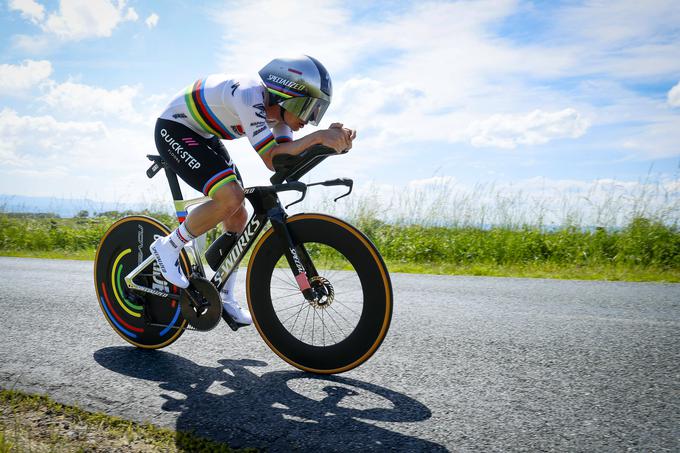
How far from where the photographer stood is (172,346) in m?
3.85

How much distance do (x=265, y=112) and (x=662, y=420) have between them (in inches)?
105

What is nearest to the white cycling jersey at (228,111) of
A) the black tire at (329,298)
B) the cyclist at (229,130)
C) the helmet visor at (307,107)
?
the cyclist at (229,130)

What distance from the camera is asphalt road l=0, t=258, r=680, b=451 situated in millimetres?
2375

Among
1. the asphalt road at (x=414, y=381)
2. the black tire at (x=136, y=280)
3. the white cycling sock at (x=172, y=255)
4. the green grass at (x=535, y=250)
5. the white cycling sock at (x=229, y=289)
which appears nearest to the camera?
the asphalt road at (x=414, y=381)

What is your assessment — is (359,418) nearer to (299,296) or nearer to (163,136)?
(299,296)

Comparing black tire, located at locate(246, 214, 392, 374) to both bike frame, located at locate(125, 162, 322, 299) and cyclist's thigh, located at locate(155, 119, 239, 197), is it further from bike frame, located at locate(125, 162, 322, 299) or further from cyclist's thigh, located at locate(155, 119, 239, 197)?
cyclist's thigh, located at locate(155, 119, 239, 197)

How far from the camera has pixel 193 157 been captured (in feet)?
11.3

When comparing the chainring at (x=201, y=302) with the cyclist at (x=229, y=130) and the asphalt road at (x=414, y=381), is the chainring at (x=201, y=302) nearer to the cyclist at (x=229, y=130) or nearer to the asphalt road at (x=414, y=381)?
the cyclist at (x=229, y=130)

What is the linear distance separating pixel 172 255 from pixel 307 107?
1.32 m

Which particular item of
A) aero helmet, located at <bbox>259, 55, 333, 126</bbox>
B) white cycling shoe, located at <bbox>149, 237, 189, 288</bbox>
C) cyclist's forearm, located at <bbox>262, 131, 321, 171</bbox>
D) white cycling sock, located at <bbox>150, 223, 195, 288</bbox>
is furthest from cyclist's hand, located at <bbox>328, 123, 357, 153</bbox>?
white cycling shoe, located at <bbox>149, 237, 189, 288</bbox>

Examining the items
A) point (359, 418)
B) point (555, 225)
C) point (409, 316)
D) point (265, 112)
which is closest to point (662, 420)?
point (359, 418)

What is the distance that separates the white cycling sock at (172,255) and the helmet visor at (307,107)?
1051mm

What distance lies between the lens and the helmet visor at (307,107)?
10.8 ft

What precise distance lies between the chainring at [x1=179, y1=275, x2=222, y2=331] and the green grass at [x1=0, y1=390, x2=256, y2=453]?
93 centimetres
